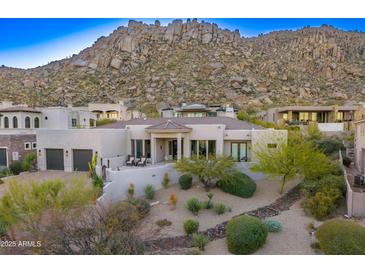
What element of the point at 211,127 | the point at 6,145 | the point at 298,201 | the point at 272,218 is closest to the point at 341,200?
the point at 298,201

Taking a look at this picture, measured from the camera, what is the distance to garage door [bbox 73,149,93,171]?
21578 mm

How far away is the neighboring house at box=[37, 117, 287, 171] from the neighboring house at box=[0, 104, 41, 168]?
76.3 inches

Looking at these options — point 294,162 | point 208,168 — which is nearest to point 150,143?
point 208,168

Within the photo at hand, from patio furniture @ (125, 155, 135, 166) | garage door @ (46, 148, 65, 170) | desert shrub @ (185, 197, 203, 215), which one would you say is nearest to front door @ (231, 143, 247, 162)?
desert shrub @ (185, 197, 203, 215)

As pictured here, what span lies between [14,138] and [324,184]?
23.2m

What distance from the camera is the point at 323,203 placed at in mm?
15070

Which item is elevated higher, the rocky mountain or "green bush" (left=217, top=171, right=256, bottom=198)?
the rocky mountain

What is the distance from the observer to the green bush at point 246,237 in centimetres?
1202

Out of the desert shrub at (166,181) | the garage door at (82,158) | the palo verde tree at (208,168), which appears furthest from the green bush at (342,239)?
the garage door at (82,158)

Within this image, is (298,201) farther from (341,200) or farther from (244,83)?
(244,83)

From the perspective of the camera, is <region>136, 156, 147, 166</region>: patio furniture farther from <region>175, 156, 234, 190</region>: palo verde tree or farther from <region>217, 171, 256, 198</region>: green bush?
<region>217, 171, 256, 198</region>: green bush

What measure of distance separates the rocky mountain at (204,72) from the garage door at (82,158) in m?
35.0

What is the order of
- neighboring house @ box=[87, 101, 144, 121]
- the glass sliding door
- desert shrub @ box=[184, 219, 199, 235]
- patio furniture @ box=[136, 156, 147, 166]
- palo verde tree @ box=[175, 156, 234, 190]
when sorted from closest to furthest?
desert shrub @ box=[184, 219, 199, 235] → palo verde tree @ box=[175, 156, 234, 190] → patio furniture @ box=[136, 156, 147, 166] → the glass sliding door → neighboring house @ box=[87, 101, 144, 121]

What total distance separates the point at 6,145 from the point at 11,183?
1284 cm
